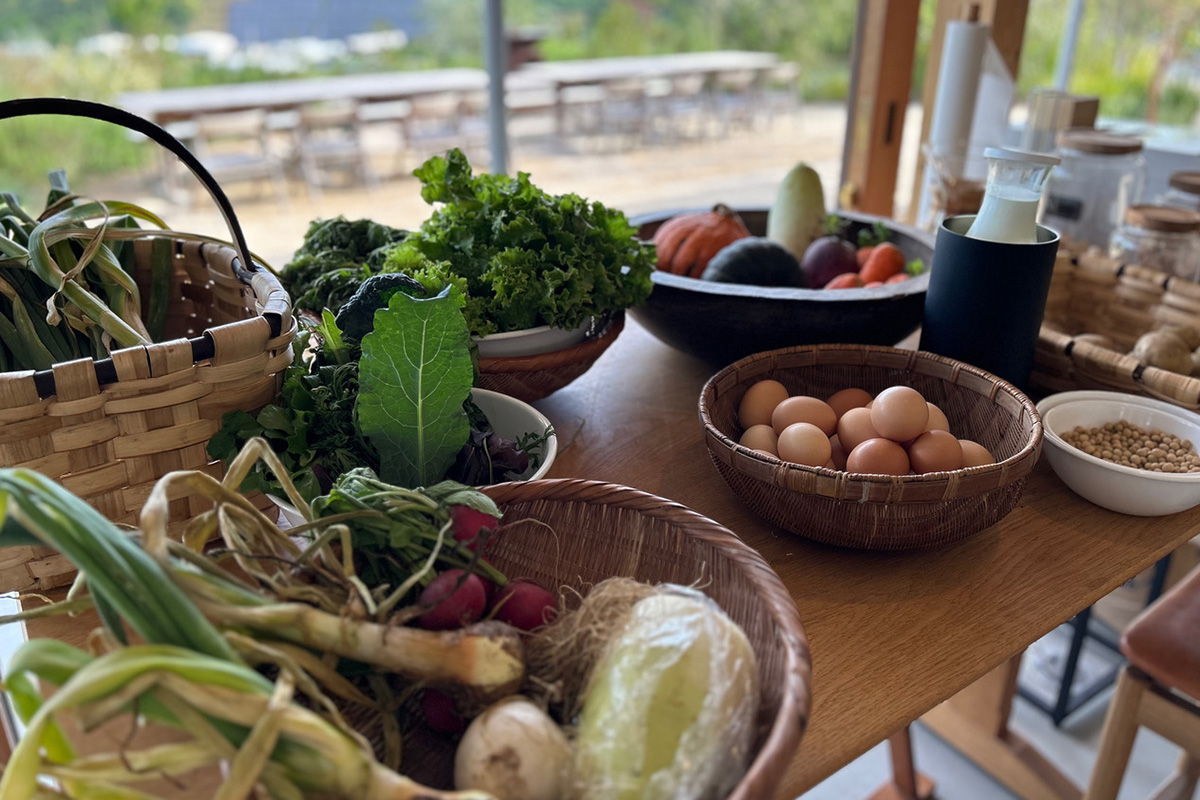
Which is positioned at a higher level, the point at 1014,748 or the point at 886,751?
the point at 1014,748

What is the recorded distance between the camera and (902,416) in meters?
0.81

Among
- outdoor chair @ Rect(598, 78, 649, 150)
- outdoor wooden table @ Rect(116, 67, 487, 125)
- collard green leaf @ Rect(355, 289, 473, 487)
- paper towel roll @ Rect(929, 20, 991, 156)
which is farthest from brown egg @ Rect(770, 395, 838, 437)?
outdoor chair @ Rect(598, 78, 649, 150)

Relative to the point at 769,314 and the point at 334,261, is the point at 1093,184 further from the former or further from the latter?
the point at 334,261

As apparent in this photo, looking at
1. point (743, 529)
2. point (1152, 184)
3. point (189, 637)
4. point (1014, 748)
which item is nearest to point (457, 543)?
point (189, 637)

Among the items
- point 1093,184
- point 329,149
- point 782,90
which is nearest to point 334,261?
point 1093,184

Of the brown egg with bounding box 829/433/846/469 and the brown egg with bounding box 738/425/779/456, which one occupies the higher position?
the brown egg with bounding box 738/425/779/456

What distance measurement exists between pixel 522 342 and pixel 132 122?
16.6 inches

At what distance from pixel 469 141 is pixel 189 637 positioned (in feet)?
18.4

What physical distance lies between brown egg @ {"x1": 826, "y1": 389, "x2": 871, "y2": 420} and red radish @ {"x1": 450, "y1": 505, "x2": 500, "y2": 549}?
0.45 m

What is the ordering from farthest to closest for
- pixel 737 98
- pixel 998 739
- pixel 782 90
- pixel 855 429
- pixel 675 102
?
pixel 782 90 → pixel 737 98 → pixel 675 102 → pixel 998 739 → pixel 855 429

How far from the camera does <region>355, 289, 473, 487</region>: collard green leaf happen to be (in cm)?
73

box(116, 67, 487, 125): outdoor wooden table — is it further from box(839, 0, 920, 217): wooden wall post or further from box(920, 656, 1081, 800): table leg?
box(920, 656, 1081, 800): table leg

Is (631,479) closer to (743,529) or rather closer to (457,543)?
(743,529)

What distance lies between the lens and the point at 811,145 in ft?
23.7
